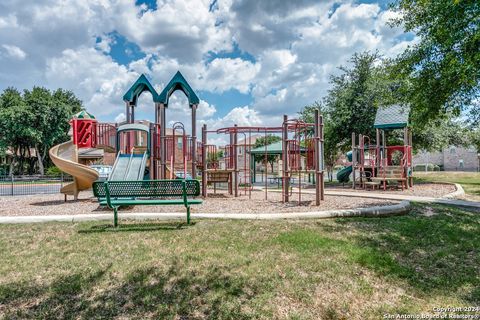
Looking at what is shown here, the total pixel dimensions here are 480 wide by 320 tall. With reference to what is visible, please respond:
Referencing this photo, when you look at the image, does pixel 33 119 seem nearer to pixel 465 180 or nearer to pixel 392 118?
pixel 392 118

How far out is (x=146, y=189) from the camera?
6.46 m

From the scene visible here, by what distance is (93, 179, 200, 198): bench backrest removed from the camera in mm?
6336

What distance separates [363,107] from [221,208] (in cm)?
1550

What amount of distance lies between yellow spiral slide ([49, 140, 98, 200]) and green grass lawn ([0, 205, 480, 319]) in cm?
435

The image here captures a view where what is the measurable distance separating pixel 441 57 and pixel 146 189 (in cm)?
836

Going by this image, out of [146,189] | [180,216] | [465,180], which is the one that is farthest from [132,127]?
[465,180]

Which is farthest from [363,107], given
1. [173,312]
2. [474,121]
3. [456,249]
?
[173,312]

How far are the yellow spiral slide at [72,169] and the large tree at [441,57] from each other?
10.2m

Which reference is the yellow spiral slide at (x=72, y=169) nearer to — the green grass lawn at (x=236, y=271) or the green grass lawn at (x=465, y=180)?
the green grass lawn at (x=236, y=271)

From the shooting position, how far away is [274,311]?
3102 mm

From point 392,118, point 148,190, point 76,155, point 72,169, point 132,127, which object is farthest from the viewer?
point 392,118

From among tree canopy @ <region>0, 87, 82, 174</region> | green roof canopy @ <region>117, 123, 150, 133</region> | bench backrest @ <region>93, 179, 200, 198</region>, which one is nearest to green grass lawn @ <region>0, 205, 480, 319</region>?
bench backrest @ <region>93, 179, 200, 198</region>

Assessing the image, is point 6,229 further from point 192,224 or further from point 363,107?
point 363,107

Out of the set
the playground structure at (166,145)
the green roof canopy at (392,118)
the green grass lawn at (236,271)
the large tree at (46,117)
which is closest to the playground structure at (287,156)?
the playground structure at (166,145)
